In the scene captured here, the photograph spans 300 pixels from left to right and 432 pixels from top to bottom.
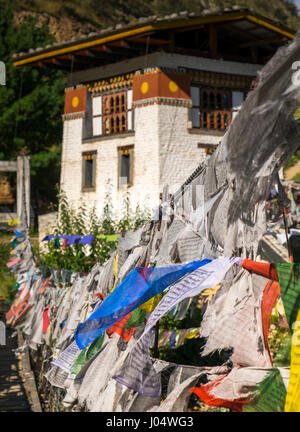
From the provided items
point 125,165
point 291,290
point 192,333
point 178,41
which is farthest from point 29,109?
point 291,290

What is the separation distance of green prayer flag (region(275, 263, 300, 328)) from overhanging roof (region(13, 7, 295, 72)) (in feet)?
52.4

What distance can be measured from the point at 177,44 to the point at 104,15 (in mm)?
39559

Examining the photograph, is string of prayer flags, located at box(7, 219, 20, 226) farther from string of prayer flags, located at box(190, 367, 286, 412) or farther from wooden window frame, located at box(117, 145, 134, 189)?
string of prayer flags, located at box(190, 367, 286, 412)

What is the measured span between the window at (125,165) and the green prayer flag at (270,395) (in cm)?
1743

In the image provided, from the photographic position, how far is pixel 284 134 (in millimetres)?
3203

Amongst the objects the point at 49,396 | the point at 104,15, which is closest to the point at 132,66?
the point at 49,396

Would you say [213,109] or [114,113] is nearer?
[213,109]

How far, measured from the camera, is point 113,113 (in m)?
21.6

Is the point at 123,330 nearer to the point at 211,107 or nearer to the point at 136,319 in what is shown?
the point at 136,319

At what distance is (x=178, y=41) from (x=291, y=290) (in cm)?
1891

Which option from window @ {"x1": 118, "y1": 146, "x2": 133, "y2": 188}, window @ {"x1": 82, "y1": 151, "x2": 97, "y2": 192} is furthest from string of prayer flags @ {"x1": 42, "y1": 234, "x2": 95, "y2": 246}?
window @ {"x1": 82, "y1": 151, "x2": 97, "y2": 192}

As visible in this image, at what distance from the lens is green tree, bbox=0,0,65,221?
30.5 metres

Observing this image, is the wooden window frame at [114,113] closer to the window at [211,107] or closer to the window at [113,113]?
the window at [113,113]
